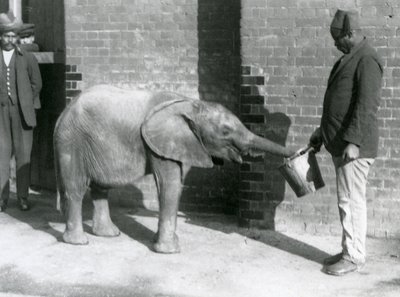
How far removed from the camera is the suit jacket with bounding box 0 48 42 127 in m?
8.71

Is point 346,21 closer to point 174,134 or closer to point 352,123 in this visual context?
point 352,123

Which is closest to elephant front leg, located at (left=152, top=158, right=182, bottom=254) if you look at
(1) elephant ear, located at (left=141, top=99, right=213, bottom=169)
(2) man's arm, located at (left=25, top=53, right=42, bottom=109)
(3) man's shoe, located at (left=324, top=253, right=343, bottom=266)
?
(1) elephant ear, located at (left=141, top=99, right=213, bottom=169)

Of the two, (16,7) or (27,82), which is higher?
(16,7)

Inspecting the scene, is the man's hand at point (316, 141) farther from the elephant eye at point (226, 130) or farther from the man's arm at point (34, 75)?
the man's arm at point (34, 75)

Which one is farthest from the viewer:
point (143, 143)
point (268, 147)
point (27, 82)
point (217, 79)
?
point (27, 82)

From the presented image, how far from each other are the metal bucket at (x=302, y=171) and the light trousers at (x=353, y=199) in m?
0.28

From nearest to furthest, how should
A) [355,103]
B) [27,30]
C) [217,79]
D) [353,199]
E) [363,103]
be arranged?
[363,103], [355,103], [353,199], [217,79], [27,30]

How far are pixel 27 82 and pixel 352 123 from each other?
436 cm

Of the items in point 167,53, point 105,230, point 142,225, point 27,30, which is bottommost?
point 142,225

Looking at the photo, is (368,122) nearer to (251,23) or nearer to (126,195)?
(251,23)

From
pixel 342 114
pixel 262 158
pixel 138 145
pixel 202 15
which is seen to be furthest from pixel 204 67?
pixel 342 114

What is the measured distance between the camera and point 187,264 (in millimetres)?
6625

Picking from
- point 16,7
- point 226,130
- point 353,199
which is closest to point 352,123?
point 353,199

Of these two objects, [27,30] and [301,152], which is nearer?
[301,152]
